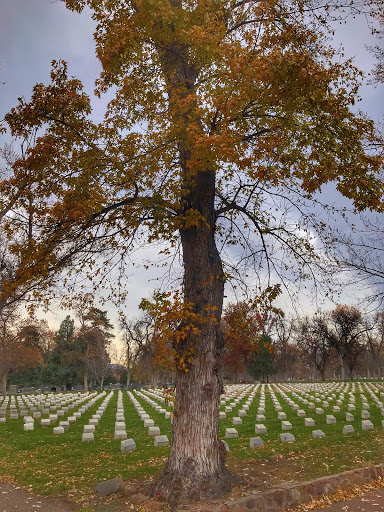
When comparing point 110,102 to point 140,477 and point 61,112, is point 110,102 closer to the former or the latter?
point 61,112

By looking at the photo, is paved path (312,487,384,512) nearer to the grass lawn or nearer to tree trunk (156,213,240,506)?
the grass lawn

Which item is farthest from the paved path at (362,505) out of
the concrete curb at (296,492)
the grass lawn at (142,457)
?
the grass lawn at (142,457)

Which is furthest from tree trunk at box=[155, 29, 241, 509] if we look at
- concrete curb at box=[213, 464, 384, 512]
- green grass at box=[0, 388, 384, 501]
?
green grass at box=[0, 388, 384, 501]

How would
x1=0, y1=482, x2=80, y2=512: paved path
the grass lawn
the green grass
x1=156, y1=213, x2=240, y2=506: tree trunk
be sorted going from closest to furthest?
x1=0, y1=482, x2=80, y2=512: paved path, x1=156, y1=213, x2=240, y2=506: tree trunk, the grass lawn, the green grass

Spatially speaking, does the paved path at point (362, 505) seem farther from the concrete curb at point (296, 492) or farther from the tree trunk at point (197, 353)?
the tree trunk at point (197, 353)

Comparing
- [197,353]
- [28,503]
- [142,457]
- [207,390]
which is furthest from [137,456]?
[197,353]

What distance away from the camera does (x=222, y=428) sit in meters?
13.0

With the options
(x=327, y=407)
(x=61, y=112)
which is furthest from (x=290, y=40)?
(x=327, y=407)

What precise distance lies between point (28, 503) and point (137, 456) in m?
3.30

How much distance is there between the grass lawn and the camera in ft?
23.8

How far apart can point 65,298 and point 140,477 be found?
155 inches

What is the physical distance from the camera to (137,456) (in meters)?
9.29

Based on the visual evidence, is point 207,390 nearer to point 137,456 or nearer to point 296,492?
point 296,492

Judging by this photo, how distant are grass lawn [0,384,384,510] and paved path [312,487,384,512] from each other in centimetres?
83
